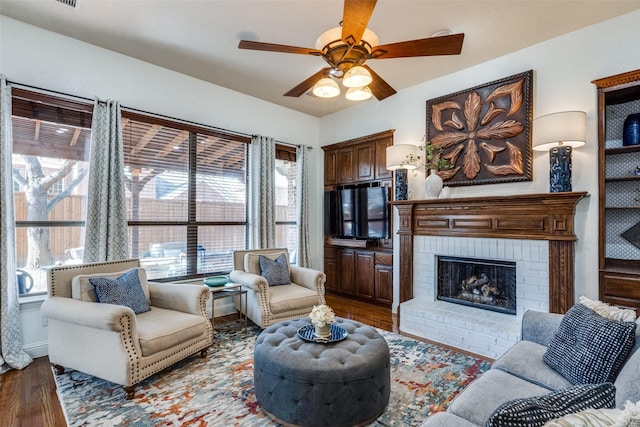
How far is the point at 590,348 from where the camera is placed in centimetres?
163

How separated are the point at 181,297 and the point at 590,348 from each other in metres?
3.01

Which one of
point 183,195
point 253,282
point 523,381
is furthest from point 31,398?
point 523,381

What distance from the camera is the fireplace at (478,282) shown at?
3557mm

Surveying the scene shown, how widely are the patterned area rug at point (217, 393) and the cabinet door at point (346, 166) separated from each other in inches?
113

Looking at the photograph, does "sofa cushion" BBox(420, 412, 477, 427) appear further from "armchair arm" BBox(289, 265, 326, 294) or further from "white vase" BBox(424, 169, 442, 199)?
"white vase" BBox(424, 169, 442, 199)

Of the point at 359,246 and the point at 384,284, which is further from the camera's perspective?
the point at 359,246

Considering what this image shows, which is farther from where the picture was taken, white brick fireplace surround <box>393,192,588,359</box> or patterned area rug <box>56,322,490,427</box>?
white brick fireplace surround <box>393,192,588,359</box>

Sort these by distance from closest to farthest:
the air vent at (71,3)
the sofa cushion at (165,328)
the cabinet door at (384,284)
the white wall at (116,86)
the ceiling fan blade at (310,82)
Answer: the sofa cushion at (165,328)
the ceiling fan blade at (310,82)
the air vent at (71,3)
the white wall at (116,86)
the cabinet door at (384,284)

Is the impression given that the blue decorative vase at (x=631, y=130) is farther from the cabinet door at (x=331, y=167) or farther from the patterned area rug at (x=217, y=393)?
the cabinet door at (x=331, y=167)

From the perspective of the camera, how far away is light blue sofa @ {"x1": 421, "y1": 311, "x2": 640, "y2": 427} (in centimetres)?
130

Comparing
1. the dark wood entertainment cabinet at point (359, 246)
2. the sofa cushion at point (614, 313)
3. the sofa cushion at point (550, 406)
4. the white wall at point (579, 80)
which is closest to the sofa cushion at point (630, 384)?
the sofa cushion at point (550, 406)

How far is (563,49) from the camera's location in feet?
10.5

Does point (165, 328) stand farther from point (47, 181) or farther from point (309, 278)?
point (47, 181)

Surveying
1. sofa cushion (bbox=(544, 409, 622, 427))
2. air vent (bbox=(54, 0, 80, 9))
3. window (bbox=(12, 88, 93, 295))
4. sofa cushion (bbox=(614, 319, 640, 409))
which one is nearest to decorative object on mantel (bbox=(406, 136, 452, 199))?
sofa cushion (bbox=(614, 319, 640, 409))
